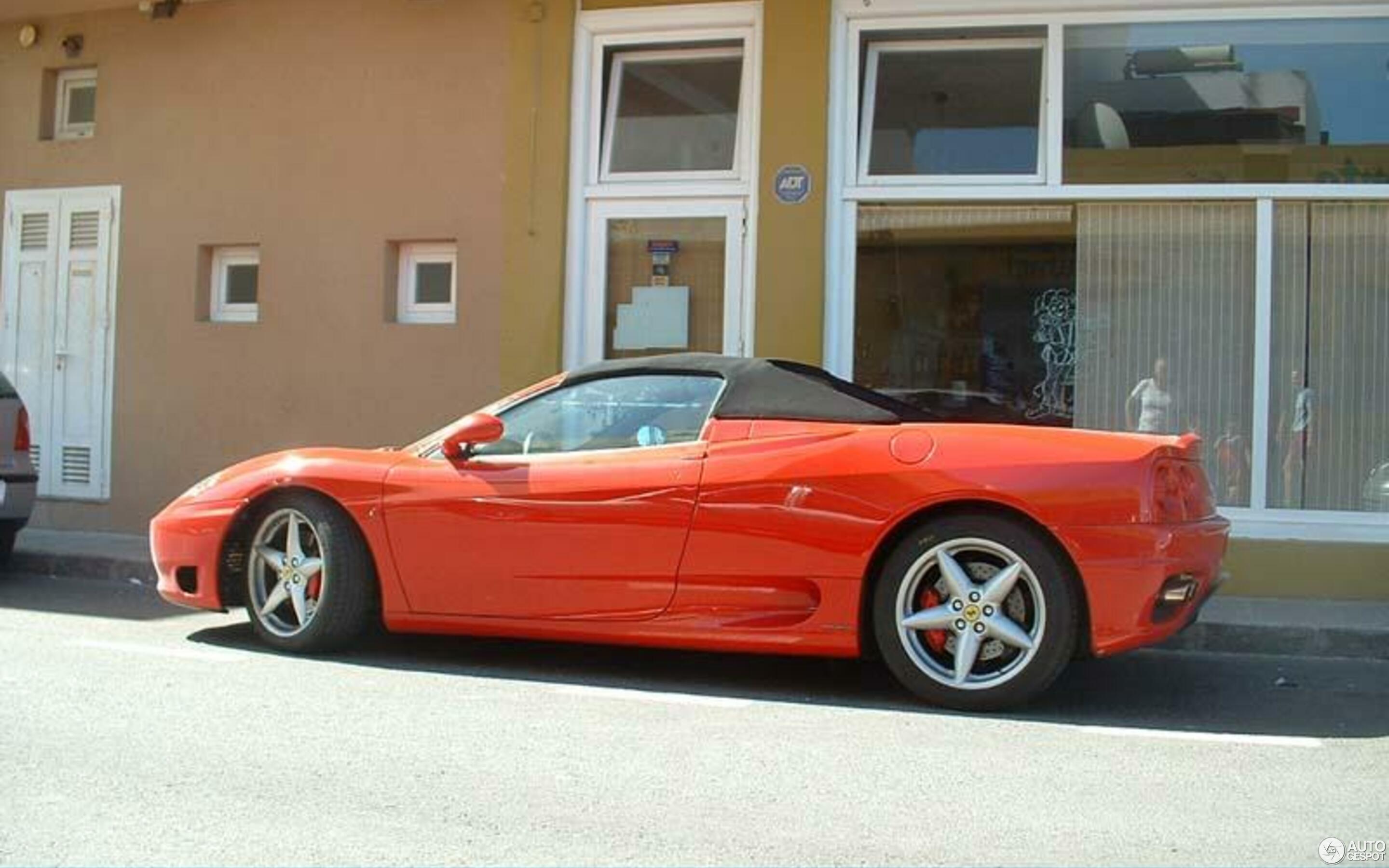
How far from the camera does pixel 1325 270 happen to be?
7.93 meters

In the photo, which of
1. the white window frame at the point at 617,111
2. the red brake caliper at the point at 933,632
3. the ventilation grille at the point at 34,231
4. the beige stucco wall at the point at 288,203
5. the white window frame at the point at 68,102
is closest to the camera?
the red brake caliper at the point at 933,632

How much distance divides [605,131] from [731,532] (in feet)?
15.4

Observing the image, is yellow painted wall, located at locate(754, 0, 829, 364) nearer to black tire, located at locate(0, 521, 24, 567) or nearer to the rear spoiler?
the rear spoiler

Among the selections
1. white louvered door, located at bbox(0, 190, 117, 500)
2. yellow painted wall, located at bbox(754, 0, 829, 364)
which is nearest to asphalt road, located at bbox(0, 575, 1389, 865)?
yellow painted wall, located at bbox(754, 0, 829, 364)

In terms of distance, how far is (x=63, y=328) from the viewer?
10.4 meters

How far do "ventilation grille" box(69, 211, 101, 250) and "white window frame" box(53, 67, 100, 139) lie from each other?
0.72 meters

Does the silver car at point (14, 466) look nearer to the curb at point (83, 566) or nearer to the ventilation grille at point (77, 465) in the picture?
the curb at point (83, 566)

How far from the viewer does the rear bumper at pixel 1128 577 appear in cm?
483

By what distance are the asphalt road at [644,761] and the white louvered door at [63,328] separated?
431cm

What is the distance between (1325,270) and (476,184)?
547cm

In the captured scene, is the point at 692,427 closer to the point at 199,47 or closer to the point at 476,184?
the point at 476,184

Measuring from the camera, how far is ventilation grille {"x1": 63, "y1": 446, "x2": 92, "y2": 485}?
10273 millimetres

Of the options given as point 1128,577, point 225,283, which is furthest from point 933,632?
point 225,283

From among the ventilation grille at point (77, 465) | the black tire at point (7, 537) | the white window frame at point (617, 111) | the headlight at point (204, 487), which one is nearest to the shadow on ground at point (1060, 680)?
the headlight at point (204, 487)
